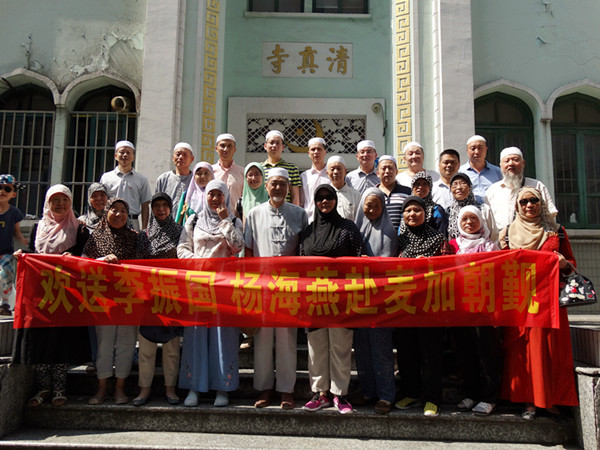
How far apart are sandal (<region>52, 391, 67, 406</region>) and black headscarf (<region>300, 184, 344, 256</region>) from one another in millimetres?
2173

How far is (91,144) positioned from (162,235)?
14.0 ft

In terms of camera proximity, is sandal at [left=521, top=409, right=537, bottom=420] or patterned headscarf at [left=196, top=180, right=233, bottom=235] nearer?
sandal at [left=521, top=409, right=537, bottom=420]

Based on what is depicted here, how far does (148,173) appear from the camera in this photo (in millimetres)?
6805

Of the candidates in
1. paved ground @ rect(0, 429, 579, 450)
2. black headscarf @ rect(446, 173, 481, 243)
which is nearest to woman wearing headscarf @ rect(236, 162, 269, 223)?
black headscarf @ rect(446, 173, 481, 243)

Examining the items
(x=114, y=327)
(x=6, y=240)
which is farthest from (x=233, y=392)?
(x=6, y=240)

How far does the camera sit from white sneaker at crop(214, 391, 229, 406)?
3.72m

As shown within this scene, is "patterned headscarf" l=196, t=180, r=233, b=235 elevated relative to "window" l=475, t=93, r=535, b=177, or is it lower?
lower

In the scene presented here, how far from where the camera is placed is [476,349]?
3.75 meters

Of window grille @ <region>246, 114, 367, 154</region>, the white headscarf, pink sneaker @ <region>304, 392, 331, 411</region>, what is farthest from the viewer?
window grille @ <region>246, 114, 367, 154</region>

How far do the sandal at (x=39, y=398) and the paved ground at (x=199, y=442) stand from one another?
222 mm

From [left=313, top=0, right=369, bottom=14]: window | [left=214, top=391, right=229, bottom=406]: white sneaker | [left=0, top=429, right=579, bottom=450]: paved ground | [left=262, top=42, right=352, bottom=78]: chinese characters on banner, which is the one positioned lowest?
[left=0, top=429, right=579, bottom=450]: paved ground

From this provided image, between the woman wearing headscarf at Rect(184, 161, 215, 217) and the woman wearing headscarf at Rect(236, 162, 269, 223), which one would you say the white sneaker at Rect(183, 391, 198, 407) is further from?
the woman wearing headscarf at Rect(236, 162, 269, 223)

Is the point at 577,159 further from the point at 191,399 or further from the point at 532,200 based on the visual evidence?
the point at 191,399

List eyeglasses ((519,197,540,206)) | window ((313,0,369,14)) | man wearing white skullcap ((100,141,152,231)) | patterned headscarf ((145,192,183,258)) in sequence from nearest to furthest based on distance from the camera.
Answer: eyeglasses ((519,197,540,206)) < patterned headscarf ((145,192,183,258)) < man wearing white skullcap ((100,141,152,231)) < window ((313,0,369,14))
